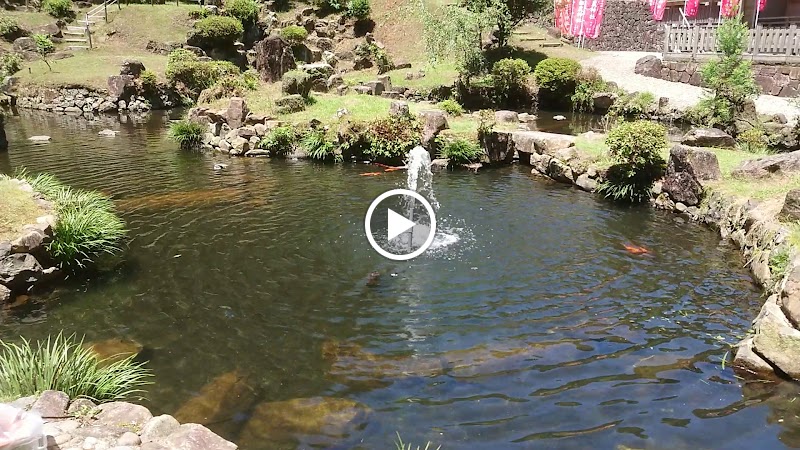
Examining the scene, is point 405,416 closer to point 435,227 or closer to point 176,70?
point 435,227

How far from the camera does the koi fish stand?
12.2 metres

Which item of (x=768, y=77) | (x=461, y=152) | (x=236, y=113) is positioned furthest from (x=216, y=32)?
(x=768, y=77)

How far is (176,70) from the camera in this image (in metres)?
33.3

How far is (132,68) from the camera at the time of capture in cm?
3391

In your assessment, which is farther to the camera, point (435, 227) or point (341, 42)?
point (341, 42)

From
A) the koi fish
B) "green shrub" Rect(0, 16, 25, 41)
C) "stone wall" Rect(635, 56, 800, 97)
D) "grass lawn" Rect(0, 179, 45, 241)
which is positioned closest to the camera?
"grass lawn" Rect(0, 179, 45, 241)

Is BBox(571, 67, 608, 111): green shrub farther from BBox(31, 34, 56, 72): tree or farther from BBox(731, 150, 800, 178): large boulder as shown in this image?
BBox(31, 34, 56, 72): tree

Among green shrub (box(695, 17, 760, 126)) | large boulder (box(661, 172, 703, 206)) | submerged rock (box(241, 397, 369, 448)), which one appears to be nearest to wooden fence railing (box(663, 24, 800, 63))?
green shrub (box(695, 17, 760, 126))

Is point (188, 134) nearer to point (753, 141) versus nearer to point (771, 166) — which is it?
point (771, 166)

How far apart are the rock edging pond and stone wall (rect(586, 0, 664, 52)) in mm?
41547

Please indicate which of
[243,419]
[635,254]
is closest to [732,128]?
[635,254]

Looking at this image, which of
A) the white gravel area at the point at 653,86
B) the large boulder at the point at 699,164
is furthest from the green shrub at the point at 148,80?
the large boulder at the point at 699,164

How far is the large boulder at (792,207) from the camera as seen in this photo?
10852mm

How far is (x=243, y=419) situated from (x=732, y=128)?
814 inches
